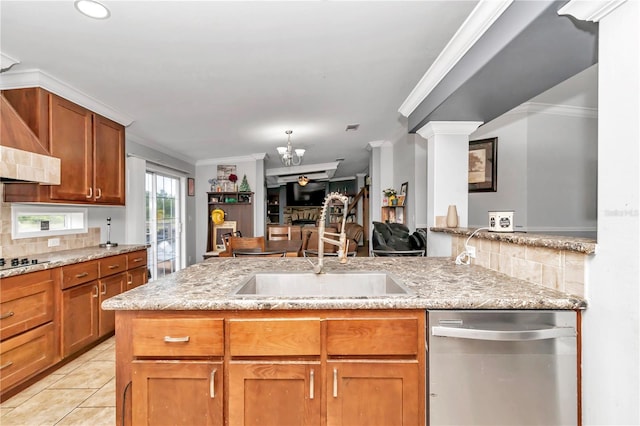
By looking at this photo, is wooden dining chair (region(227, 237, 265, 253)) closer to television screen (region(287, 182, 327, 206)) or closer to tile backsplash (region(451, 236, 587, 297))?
tile backsplash (region(451, 236, 587, 297))

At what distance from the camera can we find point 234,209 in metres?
6.53

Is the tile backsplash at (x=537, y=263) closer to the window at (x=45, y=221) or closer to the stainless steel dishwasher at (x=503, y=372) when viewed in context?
the stainless steel dishwasher at (x=503, y=372)

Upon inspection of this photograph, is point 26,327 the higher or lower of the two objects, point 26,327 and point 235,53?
the lower

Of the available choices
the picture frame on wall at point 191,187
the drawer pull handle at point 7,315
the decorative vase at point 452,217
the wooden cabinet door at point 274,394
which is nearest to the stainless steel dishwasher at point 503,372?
the wooden cabinet door at point 274,394

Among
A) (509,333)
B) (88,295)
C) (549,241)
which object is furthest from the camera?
(88,295)

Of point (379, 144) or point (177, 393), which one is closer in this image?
point (177, 393)

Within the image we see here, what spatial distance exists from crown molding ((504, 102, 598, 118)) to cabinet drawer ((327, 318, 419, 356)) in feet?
12.2

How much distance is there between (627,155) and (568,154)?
3.67m

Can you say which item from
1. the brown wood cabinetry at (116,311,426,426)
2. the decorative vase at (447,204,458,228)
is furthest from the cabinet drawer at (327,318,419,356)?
the decorative vase at (447,204,458,228)

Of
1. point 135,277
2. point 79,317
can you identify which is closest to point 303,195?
point 135,277

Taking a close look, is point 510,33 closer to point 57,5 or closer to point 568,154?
point 57,5

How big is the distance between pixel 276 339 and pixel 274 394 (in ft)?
0.69

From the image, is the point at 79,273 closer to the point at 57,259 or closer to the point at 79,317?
the point at 57,259

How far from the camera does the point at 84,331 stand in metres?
2.63
